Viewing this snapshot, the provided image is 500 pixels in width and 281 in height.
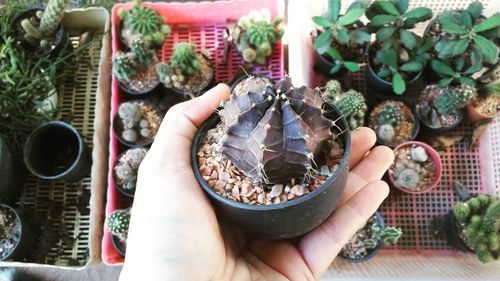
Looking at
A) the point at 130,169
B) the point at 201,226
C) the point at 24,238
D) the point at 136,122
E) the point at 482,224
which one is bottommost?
the point at 24,238

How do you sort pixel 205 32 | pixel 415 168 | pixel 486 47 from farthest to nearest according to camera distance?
pixel 205 32, pixel 415 168, pixel 486 47

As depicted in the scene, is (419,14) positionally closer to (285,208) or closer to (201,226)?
(285,208)

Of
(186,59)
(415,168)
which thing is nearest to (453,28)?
(415,168)

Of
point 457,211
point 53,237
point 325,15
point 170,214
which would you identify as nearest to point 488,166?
point 457,211

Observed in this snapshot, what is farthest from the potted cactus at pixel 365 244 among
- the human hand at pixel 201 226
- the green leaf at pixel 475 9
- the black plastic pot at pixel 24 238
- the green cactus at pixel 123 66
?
the black plastic pot at pixel 24 238

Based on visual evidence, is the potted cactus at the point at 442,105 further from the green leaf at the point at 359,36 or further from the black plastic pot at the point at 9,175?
the black plastic pot at the point at 9,175

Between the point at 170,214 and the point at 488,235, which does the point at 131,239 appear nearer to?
the point at 170,214
